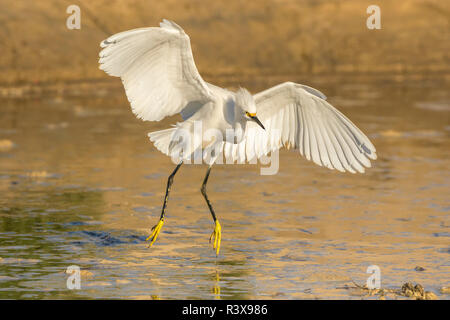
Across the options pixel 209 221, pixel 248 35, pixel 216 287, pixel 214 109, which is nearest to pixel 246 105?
pixel 214 109

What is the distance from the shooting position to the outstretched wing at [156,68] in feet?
28.5

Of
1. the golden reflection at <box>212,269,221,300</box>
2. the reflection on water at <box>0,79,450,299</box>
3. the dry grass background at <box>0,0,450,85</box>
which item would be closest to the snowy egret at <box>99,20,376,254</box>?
the reflection on water at <box>0,79,450,299</box>

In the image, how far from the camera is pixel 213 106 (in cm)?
938

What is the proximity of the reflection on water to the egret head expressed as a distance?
1247 millimetres

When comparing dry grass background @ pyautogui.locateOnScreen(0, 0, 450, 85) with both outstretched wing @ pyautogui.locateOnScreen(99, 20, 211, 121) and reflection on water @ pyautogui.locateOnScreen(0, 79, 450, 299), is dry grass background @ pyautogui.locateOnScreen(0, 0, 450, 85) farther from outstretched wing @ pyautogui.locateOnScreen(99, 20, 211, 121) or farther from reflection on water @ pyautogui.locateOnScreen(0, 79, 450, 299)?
outstretched wing @ pyautogui.locateOnScreen(99, 20, 211, 121)

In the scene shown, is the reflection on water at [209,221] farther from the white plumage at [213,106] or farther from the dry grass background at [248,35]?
the dry grass background at [248,35]

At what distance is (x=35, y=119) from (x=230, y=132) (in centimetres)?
1128

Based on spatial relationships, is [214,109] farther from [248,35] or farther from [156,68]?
[248,35]

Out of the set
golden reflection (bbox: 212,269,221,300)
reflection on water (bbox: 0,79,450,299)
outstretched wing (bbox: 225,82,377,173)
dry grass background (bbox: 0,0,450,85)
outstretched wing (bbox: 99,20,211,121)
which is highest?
dry grass background (bbox: 0,0,450,85)

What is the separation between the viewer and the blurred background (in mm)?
8016

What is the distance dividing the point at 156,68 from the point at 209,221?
81.6 inches

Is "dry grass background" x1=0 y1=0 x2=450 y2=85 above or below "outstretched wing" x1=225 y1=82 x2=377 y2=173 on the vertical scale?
above

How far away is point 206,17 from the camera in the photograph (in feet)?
104

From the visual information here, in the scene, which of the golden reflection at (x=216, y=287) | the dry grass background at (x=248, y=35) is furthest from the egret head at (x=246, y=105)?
the dry grass background at (x=248, y=35)
